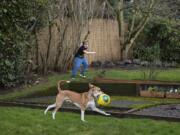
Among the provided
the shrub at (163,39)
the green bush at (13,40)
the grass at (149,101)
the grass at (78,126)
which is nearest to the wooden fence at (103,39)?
the shrub at (163,39)

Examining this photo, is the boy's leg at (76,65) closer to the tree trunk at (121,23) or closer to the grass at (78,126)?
the grass at (78,126)

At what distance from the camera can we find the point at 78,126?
10.1 metres

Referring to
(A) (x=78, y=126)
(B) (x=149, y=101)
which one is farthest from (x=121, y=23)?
(A) (x=78, y=126)

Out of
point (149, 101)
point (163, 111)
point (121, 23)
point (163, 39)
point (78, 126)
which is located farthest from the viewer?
point (163, 39)

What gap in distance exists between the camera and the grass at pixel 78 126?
9.70 metres

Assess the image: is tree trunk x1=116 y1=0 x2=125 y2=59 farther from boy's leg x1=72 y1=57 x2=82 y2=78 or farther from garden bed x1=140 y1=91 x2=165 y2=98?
garden bed x1=140 y1=91 x2=165 y2=98

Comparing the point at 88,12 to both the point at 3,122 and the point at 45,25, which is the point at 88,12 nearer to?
the point at 45,25

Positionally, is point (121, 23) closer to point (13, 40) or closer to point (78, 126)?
point (13, 40)

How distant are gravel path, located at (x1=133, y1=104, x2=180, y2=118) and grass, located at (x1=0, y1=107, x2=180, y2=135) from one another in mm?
842

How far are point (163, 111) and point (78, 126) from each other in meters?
2.55

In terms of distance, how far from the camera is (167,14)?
28.7 metres

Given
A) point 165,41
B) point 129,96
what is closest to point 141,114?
point 129,96

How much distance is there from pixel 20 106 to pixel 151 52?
9.10 meters

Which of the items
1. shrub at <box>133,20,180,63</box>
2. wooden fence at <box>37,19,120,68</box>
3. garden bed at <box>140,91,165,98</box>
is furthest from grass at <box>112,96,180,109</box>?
shrub at <box>133,20,180,63</box>
